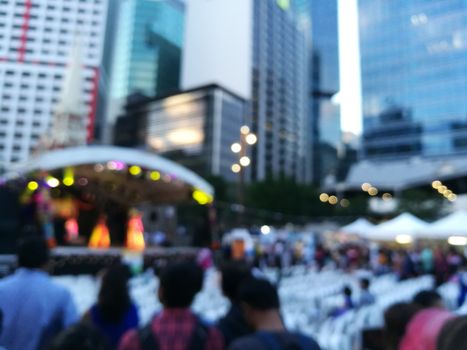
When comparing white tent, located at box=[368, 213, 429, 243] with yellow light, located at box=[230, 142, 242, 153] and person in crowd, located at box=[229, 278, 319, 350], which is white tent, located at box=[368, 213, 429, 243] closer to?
yellow light, located at box=[230, 142, 242, 153]

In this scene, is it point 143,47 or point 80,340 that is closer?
point 80,340

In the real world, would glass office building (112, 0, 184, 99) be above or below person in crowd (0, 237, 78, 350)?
above

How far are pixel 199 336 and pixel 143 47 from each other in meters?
96.0

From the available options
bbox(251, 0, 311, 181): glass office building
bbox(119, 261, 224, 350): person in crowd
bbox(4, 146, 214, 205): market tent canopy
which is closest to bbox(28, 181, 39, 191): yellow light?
bbox(4, 146, 214, 205): market tent canopy

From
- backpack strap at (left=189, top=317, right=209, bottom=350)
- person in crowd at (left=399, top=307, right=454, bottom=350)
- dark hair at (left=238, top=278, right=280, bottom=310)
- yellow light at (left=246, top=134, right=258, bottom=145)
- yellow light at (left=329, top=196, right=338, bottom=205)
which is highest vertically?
yellow light at (left=329, top=196, right=338, bottom=205)

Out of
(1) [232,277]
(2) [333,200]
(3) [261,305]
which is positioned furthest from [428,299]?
(2) [333,200]

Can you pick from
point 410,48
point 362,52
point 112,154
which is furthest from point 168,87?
point 112,154

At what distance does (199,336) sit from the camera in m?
1.89

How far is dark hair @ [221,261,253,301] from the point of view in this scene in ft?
8.77

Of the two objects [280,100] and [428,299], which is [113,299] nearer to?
[428,299]

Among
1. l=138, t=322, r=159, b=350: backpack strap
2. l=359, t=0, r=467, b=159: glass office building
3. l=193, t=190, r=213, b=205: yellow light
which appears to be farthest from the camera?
l=359, t=0, r=467, b=159: glass office building

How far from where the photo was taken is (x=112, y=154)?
14.1 m

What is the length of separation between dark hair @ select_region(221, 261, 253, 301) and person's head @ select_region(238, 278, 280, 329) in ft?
2.26

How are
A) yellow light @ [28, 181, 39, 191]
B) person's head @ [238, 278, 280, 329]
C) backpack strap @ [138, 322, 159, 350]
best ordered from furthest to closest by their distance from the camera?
yellow light @ [28, 181, 39, 191] → person's head @ [238, 278, 280, 329] → backpack strap @ [138, 322, 159, 350]
